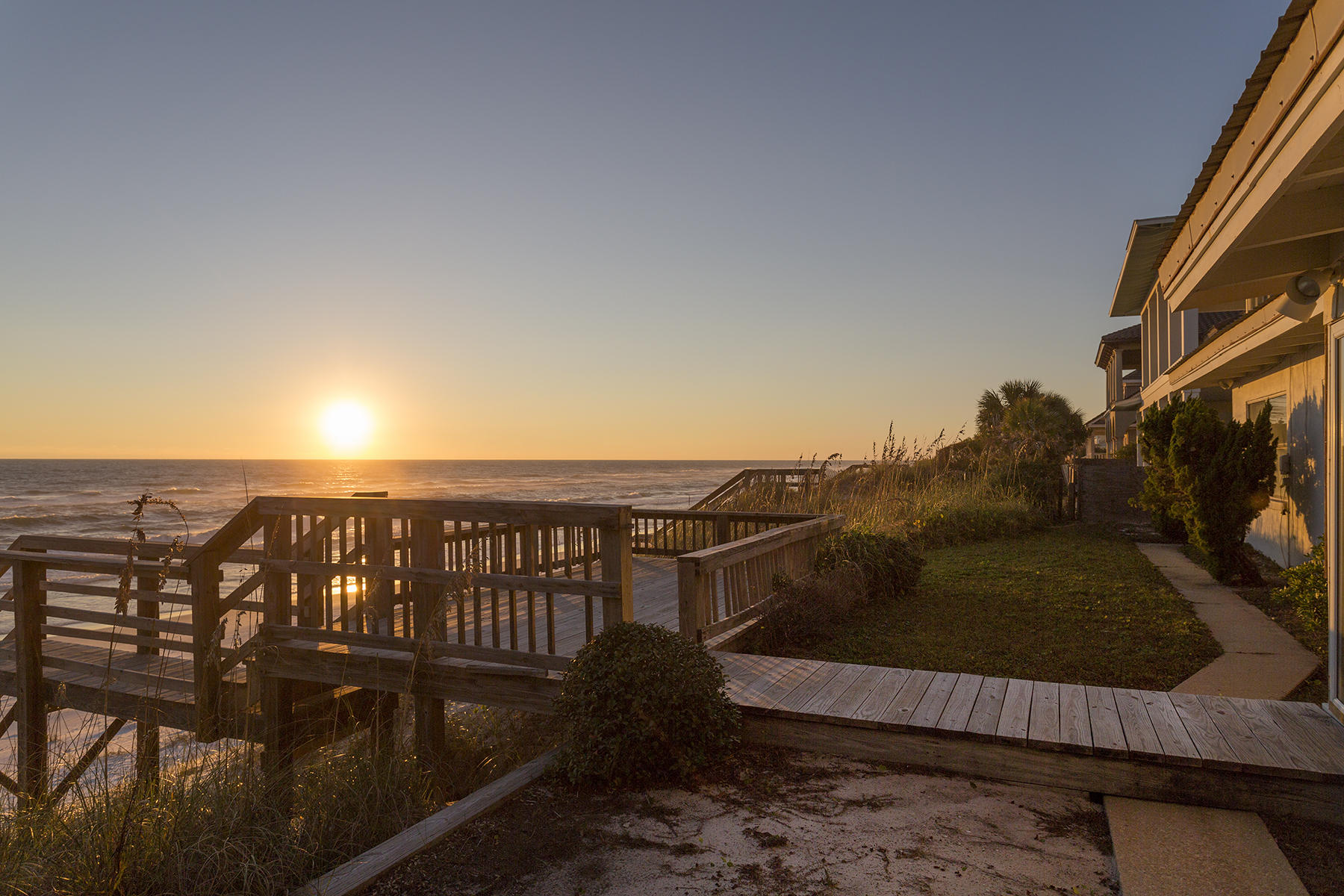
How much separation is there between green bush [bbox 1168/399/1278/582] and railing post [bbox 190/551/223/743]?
31.7ft

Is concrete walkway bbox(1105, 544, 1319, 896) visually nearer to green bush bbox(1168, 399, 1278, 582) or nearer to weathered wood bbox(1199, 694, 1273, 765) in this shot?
weathered wood bbox(1199, 694, 1273, 765)

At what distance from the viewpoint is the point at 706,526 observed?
31.3ft

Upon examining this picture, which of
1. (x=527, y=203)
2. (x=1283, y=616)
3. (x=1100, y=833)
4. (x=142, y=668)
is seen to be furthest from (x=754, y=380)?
(x=1100, y=833)

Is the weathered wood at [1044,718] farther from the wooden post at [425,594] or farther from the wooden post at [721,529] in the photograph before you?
the wooden post at [721,529]

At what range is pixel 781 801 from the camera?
2.91 metres

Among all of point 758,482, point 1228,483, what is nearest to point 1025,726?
point 1228,483

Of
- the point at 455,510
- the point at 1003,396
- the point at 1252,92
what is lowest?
the point at 455,510

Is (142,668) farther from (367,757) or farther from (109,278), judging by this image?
(109,278)

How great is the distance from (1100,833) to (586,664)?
2180 mm

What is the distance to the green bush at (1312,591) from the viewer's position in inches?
180

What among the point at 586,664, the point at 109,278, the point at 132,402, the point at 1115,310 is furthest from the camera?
the point at 132,402

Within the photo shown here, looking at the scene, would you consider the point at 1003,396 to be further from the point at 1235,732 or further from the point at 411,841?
the point at 411,841

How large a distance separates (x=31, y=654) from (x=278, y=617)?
8.71ft

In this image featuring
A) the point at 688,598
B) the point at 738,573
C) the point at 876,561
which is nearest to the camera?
the point at 688,598
